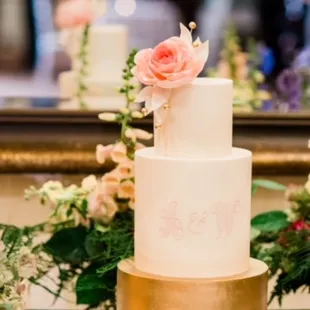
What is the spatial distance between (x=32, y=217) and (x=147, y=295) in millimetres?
538

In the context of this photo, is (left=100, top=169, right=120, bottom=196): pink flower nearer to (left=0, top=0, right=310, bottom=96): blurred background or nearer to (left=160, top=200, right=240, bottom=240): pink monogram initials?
(left=160, top=200, right=240, bottom=240): pink monogram initials

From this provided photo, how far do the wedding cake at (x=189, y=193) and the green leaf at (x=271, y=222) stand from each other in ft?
0.72

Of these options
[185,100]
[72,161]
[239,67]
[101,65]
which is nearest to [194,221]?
[185,100]

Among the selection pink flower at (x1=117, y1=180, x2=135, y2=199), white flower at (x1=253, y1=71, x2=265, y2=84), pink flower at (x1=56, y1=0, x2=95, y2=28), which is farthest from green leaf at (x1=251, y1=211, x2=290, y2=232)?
white flower at (x1=253, y1=71, x2=265, y2=84)

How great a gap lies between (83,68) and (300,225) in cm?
56

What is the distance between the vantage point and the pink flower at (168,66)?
0.88m

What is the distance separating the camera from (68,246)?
3.65 feet

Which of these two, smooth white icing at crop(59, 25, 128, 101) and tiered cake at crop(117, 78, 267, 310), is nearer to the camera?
tiered cake at crop(117, 78, 267, 310)

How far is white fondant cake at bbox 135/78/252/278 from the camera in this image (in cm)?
89

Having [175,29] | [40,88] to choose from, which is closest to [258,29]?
[175,29]

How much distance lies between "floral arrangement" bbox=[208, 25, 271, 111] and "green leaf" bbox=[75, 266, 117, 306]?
661 millimetres

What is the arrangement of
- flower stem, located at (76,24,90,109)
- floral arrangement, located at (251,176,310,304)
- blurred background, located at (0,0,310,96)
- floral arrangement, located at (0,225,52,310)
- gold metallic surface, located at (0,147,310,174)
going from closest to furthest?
floral arrangement, located at (0,225,52,310)
floral arrangement, located at (251,176,310,304)
gold metallic surface, located at (0,147,310,174)
flower stem, located at (76,24,90,109)
blurred background, located at (0,0,310,96)

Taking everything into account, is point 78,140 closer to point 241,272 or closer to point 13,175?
point 13,175

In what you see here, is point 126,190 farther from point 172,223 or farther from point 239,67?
point 239,67
